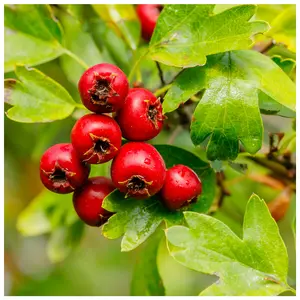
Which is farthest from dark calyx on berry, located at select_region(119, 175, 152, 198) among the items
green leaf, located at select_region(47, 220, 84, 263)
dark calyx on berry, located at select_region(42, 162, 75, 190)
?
green leaf, located at select_region(47, 220, 84, 263)

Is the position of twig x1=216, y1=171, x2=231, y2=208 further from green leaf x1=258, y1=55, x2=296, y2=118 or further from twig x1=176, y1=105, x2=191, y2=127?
green leaf x1=258, y1=55, x2=296, y2=118

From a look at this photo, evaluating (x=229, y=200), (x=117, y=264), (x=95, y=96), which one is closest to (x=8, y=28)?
(x=95, y=96)

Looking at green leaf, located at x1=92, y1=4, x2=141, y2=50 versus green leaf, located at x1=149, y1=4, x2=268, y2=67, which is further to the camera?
green leaf, located at x1=92, y1=4, x2=141, y2=50

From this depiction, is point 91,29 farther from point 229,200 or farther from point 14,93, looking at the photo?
point 229,200

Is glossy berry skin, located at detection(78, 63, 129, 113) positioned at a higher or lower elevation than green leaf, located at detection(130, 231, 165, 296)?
higher

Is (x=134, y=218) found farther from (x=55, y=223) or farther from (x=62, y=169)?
(x=55, y=223)

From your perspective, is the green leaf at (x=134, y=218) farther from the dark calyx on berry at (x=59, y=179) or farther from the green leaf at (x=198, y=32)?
the green leaf at (x=198, y=32)
